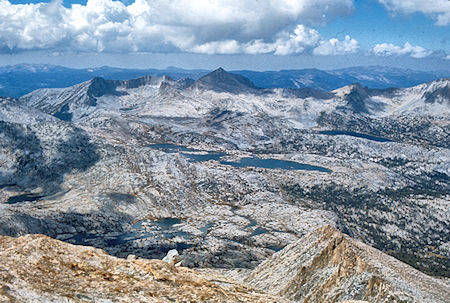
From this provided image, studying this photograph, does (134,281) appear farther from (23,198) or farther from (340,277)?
(23,198)

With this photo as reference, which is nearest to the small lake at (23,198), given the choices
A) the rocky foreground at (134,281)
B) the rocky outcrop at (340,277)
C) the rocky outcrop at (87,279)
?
the rocky outcrop at (340,277)

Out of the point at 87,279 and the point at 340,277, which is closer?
the point at 87,279

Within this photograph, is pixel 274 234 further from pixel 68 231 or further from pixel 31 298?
pixel 31 298

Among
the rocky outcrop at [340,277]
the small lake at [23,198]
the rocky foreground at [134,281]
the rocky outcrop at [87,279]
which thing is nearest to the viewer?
the rocky outcrop at [87,279]

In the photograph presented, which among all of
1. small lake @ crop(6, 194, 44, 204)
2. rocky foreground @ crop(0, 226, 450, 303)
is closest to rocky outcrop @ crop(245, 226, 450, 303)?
rocky foreground @ crop(0, 226, 450, 303)

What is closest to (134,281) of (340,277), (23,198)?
(340,277)

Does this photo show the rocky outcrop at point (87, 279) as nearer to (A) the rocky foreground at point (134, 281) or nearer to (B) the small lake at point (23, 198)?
(A) the rocky foreground at point (134, 281)

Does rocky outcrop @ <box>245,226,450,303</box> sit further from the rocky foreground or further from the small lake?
the small lake

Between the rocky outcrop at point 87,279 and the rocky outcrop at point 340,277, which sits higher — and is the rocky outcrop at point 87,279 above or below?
above
